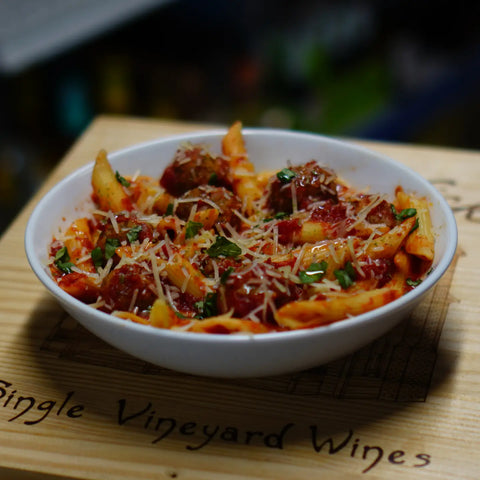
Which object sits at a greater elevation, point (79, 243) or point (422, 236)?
point (79, 243)

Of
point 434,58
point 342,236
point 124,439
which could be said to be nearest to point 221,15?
point 434,58

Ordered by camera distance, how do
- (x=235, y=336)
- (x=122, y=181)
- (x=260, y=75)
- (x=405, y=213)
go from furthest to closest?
(x=260, y=75), (x=122, y=181), (x=405, y=213), (x=235, y=336)

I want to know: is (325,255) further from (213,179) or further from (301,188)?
(213,179)

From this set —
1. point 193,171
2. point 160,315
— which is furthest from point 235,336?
point 193,171

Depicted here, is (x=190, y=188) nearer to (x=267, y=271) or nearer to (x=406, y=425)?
(x=267, y=271)

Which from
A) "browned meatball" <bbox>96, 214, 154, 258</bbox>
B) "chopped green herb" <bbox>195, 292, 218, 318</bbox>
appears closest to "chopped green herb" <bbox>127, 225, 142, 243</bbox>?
"browned meatball" <bbox>96, 214, 154, 258</bbox>
